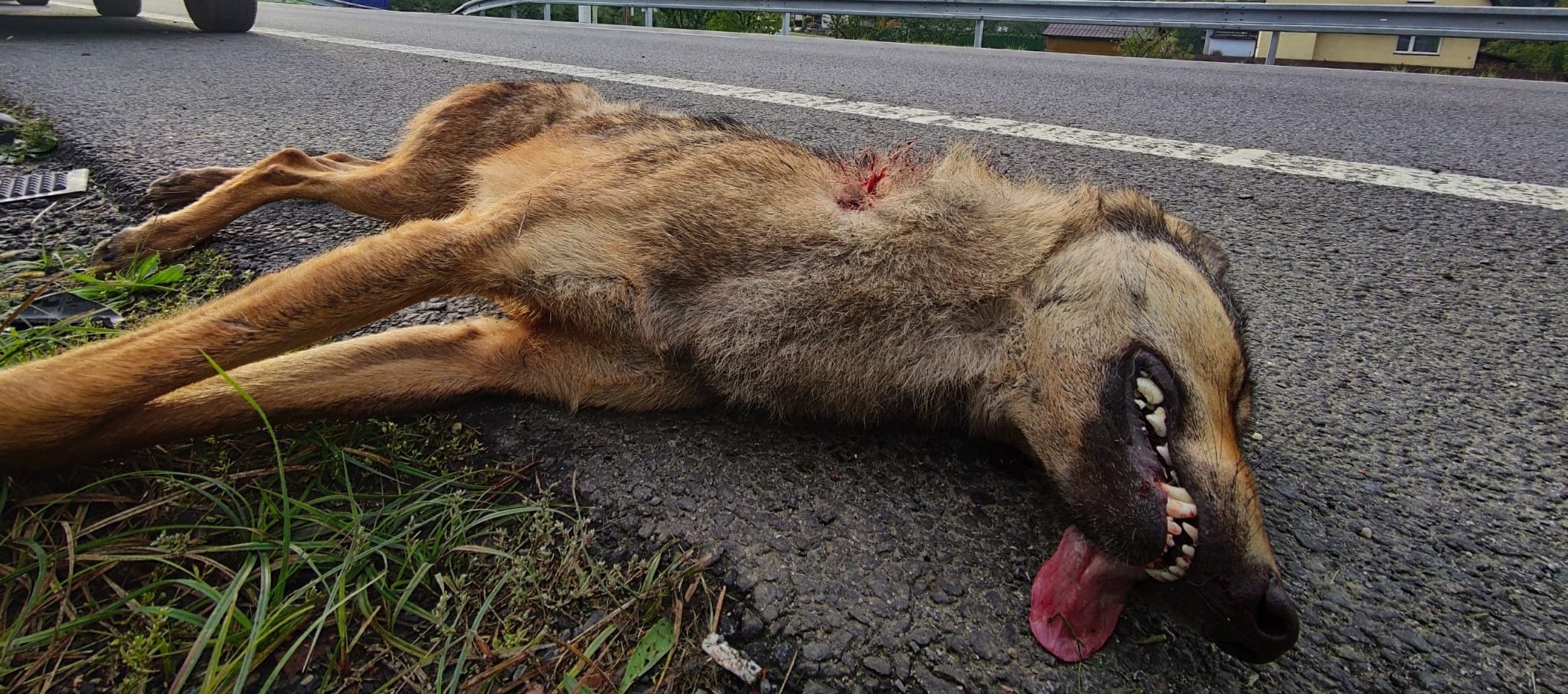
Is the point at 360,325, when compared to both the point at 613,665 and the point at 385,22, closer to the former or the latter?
the point at 613,665

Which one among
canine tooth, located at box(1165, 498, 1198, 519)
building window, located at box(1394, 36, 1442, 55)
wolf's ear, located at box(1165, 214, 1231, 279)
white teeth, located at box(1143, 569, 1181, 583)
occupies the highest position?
building window, located at box(1394, 36, 1442, 55)

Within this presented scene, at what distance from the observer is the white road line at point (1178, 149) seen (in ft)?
12.8

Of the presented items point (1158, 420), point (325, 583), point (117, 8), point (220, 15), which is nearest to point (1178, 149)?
point (1158, 420)

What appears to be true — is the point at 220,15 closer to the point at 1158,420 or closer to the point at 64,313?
the point at 64,313

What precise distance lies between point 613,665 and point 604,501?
0.44 metres

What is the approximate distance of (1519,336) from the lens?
2.58 m

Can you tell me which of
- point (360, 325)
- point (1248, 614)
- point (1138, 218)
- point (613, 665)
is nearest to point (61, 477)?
point (360, 325)

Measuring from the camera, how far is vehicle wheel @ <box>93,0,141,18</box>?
1120cm

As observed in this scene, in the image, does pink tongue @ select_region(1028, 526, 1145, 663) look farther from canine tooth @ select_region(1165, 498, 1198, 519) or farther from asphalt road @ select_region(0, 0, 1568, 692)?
canine tooth @ select_region(1165, 498, 1198, 519)

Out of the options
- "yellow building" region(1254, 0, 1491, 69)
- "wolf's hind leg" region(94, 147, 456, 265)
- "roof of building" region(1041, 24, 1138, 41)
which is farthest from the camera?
"roof of building" region(1041, 24, 1138, 41)

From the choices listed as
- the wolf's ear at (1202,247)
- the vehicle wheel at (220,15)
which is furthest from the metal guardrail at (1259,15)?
the wolf's ear at (1202,247)

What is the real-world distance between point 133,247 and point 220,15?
828 cm

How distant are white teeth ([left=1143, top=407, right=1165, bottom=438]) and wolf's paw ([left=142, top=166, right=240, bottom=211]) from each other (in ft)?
12.0

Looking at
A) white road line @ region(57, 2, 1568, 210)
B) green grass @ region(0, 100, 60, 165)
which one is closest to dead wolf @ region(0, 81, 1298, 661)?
white road line @ region(57, 2, 1568, 210)
